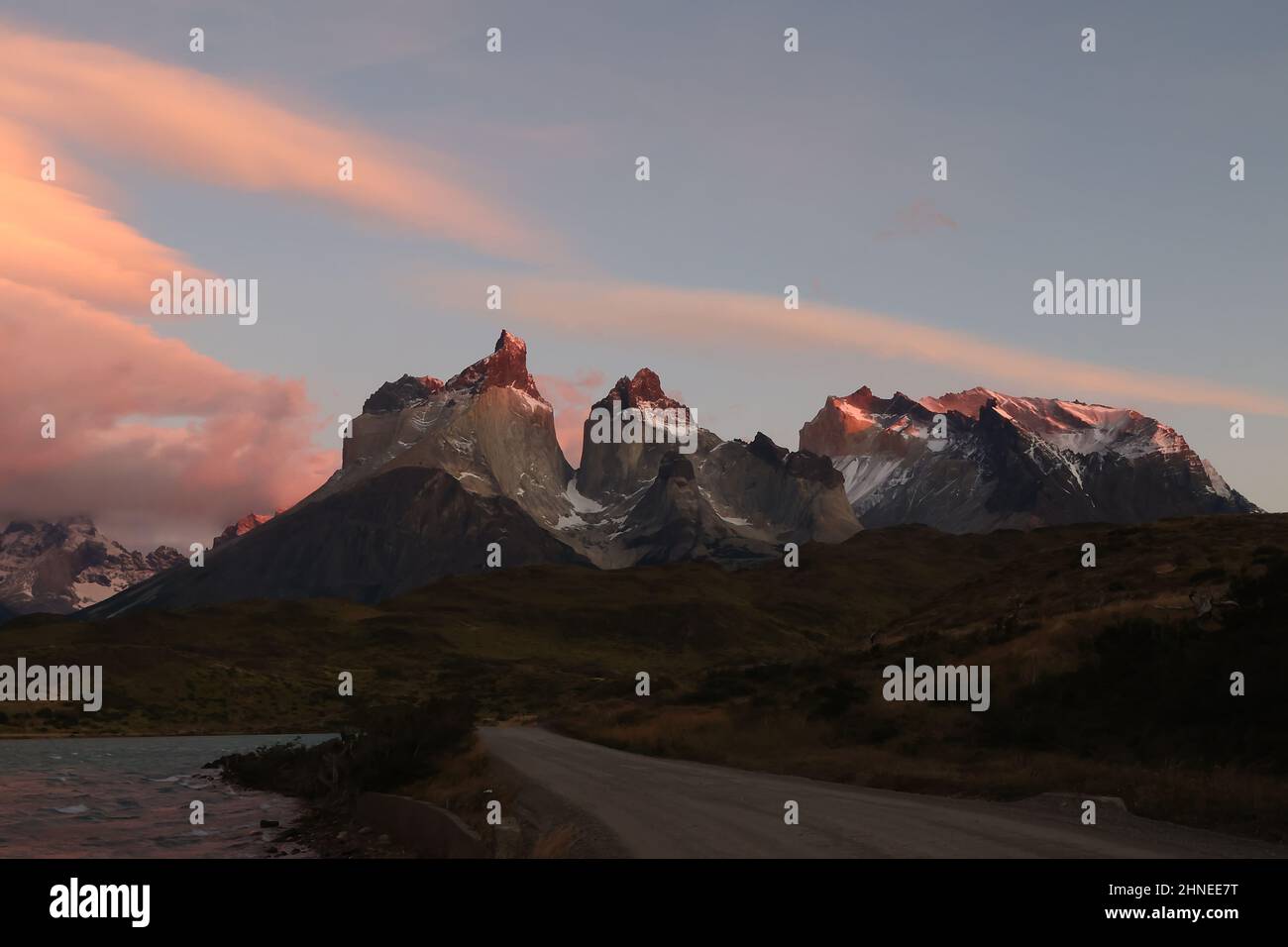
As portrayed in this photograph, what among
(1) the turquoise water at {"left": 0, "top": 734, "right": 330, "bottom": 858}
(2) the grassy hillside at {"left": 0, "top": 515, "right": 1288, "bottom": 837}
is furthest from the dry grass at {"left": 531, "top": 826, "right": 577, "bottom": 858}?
(2) the grassy hillside at {"left": 0, "top": 515, "right": 1288, "bottom": 837}

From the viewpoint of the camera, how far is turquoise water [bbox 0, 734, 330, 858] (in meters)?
35.6

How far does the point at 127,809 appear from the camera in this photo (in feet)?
159

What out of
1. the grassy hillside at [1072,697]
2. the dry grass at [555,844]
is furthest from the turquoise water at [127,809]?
the grassy hillside at [1072,697]

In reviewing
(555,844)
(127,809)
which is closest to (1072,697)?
(555,844)

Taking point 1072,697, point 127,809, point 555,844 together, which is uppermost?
point 555,844

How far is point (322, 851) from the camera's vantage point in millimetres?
31266

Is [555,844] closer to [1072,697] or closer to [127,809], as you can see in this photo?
[1072,697]

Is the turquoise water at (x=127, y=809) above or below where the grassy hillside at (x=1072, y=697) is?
below

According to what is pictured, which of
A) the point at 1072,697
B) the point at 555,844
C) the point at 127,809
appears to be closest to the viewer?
the point at 555,844

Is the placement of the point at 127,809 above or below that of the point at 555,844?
below

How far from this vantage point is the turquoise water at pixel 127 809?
3559 cm

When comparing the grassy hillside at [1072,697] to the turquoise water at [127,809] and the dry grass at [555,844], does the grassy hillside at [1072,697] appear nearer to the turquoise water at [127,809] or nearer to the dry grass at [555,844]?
the dry grass at [555,844]
